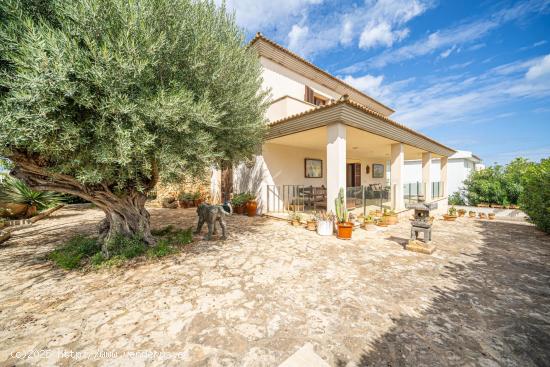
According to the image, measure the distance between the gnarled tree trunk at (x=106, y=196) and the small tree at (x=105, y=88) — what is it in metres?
0.03

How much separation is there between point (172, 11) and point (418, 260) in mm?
6754

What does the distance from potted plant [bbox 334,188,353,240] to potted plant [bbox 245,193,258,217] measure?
4.16 meters

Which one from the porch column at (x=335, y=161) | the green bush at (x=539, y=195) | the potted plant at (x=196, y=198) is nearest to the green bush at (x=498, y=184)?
the green bush at (x=539, y=195)

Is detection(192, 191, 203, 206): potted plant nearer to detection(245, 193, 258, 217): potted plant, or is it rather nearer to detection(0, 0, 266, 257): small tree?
detection(245, 193, 258, 217): potted plant

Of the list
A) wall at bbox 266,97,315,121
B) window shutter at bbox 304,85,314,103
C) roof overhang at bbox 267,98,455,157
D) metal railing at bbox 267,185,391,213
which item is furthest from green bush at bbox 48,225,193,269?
window shutter at bbox 304,85,314,103

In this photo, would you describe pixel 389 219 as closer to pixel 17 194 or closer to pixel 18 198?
pixel 18 198

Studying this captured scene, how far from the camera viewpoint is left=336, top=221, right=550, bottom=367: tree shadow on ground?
1943 mm

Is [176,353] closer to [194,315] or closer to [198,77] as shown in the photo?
[194,315]

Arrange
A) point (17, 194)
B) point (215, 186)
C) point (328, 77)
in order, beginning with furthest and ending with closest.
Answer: point (215, 186) < point (328, 77) < point (17, 194)

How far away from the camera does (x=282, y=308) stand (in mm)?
2688

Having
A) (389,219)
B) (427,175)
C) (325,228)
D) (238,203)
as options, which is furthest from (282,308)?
(427,175)

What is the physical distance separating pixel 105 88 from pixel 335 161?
17.8ft

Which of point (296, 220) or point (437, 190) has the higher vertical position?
point (437, 190)

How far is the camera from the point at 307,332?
2266 millimetres
